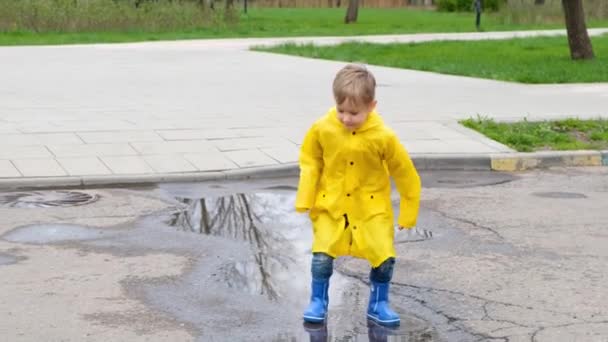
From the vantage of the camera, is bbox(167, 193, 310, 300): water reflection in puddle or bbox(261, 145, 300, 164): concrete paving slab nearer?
bbox(167, 193, 310, 300): water reflection in puddle

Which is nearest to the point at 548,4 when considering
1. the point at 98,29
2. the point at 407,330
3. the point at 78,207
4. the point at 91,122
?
the point at 98,29

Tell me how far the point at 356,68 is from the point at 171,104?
10584mm

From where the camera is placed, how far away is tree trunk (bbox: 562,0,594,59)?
24.5m

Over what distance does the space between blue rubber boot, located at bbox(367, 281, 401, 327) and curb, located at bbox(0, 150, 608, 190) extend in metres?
5.08

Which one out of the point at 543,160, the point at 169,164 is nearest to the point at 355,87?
the point at 169,164

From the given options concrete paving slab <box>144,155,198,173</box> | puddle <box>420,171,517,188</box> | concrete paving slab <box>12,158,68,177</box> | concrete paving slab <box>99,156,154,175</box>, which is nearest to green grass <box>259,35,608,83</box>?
puddle <box>420,171,517,188</box>

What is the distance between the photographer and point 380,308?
6.48 meters

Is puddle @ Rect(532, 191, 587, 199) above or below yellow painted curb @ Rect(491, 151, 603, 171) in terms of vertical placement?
above

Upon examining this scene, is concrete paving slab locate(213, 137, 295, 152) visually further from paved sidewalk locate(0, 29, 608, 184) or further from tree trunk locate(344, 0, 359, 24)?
tree trunk locate(344, 0, 359, 24)

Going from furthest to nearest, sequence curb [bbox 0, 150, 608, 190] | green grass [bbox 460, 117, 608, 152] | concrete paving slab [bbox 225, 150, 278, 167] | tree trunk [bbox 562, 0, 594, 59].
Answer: tree trunk [bbox 562, 0, 594, 59] < green grass [bbox 460, 117, 608, 152] < concrete paving slab [bbox 225, 150, 278, 167] < curb [bbox 0, 150, 608, 190]

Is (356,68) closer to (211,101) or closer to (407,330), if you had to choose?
(407,330)

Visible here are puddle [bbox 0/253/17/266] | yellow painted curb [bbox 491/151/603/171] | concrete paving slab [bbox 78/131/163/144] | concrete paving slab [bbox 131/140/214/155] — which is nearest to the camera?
puddle [bbox 0/253/17/266]

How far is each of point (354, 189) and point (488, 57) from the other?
20.7 m

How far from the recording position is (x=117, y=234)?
8898 mm
